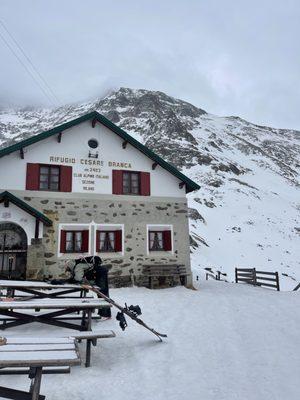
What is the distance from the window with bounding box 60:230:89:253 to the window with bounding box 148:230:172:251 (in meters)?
2.98

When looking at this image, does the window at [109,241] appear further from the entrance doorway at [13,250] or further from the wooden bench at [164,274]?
the entrance doorway at [13,250]

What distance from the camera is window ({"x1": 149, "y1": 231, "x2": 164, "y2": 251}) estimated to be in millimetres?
16225

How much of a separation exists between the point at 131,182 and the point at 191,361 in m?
11.3

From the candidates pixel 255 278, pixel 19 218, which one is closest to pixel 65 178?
pixel 19 218

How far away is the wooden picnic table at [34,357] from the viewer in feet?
11.1

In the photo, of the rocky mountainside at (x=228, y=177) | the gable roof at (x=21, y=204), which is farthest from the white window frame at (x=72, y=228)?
the rocky mountainside at (x=228, y=177)

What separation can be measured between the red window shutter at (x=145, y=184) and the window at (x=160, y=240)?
1.85 m

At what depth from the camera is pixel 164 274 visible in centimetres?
1548

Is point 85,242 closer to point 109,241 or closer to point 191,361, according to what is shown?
point 109,241

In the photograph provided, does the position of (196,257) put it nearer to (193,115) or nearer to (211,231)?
(211,231)

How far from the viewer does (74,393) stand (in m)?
4.57

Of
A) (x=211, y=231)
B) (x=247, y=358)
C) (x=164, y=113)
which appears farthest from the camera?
(x=164, y=113)

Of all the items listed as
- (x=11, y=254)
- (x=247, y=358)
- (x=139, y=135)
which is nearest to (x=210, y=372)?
(x=247, y=358)

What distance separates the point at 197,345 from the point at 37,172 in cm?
1081
